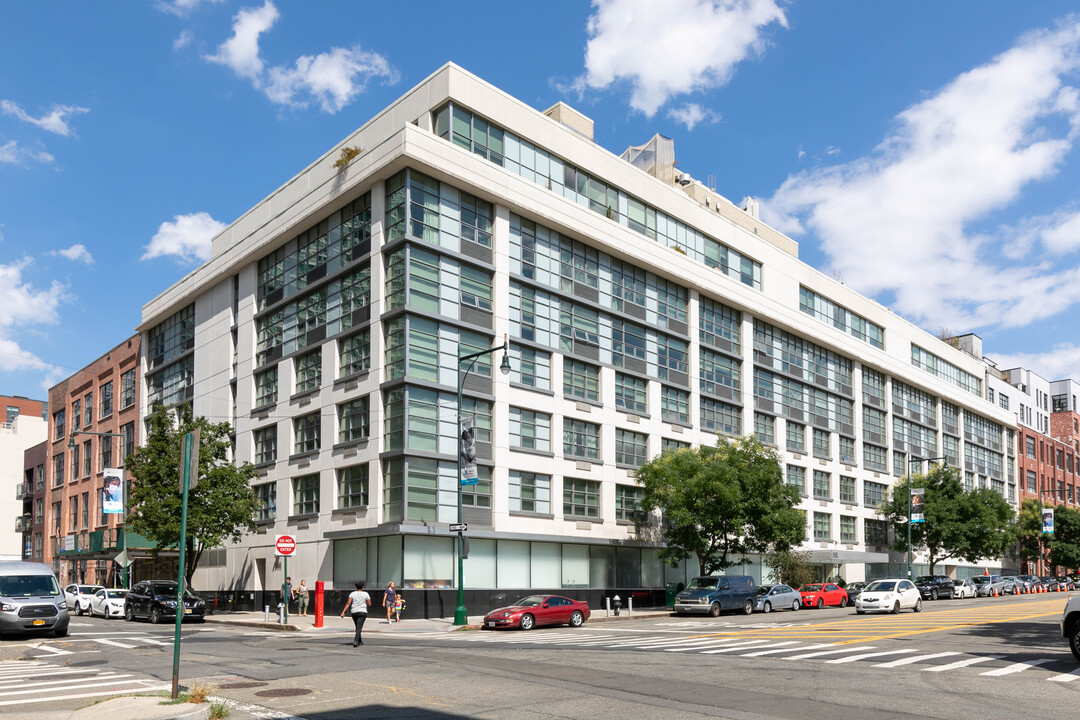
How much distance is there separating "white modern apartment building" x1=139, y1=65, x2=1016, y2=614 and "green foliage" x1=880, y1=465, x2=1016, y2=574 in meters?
13.1

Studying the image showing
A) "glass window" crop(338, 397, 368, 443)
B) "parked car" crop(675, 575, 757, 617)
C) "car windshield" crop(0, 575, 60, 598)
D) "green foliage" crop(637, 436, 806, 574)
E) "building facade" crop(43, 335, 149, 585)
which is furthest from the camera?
"building facade" crop(43, 335, 149, 585)

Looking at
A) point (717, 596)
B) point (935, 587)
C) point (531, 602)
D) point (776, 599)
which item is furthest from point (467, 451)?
point (935, 587)

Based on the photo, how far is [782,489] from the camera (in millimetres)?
49375

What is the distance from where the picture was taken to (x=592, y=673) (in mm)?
17312

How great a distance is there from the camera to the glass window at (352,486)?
4262 centimetres

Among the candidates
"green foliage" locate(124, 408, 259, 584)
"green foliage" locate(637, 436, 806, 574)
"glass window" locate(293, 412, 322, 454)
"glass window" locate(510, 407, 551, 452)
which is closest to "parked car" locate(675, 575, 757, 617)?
"green foliage" locate(637, 436, 806, 574)

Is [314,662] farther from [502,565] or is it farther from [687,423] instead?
[687,423]

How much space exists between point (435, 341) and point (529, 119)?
Answer: 12891 millimetres

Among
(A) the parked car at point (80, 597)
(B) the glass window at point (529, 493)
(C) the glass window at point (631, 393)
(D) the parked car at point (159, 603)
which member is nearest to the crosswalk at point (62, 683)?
(D) the parked car at point (159, 603)

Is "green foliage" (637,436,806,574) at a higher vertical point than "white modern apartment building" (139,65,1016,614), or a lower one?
lower

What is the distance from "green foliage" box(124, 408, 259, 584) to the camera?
4369cm

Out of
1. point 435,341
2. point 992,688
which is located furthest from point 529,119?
point 992,688

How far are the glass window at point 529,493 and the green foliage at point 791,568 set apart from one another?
1666cm

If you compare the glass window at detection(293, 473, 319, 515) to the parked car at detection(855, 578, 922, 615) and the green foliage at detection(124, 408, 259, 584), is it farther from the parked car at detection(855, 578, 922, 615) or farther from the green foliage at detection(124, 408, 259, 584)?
the parked car at detection(855, 578, 922, 615)
